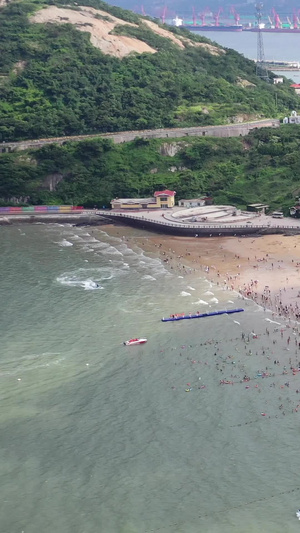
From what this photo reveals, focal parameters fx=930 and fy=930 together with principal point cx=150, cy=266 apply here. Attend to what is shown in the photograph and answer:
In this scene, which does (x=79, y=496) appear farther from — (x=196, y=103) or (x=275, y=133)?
(x=196, y=103)

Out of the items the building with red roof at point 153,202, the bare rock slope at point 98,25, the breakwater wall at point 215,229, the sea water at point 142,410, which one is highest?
the bare rock slope at point 98,25

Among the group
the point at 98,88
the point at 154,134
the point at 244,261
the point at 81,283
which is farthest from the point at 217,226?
the point at 98,88

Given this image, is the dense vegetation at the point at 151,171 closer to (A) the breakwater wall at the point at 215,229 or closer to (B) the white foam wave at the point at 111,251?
(A) the breakwater wall at the point at 215,229

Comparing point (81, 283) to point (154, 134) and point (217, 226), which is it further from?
point (154, 134)

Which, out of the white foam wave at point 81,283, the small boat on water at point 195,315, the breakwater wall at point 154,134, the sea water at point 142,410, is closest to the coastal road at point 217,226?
the sea water at point 142,410

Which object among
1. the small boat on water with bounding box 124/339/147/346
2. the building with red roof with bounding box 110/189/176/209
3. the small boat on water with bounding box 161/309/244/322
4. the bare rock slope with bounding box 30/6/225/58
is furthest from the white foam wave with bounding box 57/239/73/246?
the bare rock slope with bounding box 30/6/225/58
